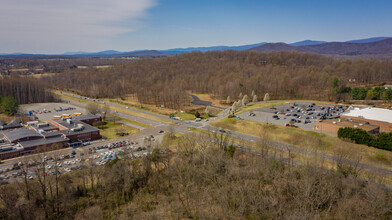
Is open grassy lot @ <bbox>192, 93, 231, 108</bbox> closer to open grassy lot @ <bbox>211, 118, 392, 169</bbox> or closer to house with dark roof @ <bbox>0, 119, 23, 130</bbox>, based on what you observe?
open grassy lot @ <bbox>211, 118, 392, 169</bbox>

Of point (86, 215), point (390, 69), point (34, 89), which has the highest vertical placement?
point (390, 69)

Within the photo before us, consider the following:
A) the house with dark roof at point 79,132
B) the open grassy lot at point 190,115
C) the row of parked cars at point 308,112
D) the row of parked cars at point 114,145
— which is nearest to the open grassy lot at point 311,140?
the row of parked cars at point 308,112

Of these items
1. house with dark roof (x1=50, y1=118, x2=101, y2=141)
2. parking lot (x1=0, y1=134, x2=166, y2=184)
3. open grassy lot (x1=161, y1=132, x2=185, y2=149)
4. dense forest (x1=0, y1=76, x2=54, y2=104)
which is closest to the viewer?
parking lot (x1=0, y1=134, x2=166, y2=184)

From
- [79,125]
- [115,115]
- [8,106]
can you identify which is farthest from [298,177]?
[8,106]

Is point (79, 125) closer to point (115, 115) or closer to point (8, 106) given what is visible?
point (115, 115)

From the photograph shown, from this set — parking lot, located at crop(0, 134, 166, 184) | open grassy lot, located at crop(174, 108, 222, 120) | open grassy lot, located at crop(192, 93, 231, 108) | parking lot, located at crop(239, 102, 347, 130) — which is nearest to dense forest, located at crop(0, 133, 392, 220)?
parking lot, located at crop(0, 134, 166, 184)

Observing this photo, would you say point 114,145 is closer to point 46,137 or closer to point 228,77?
point 46,137
